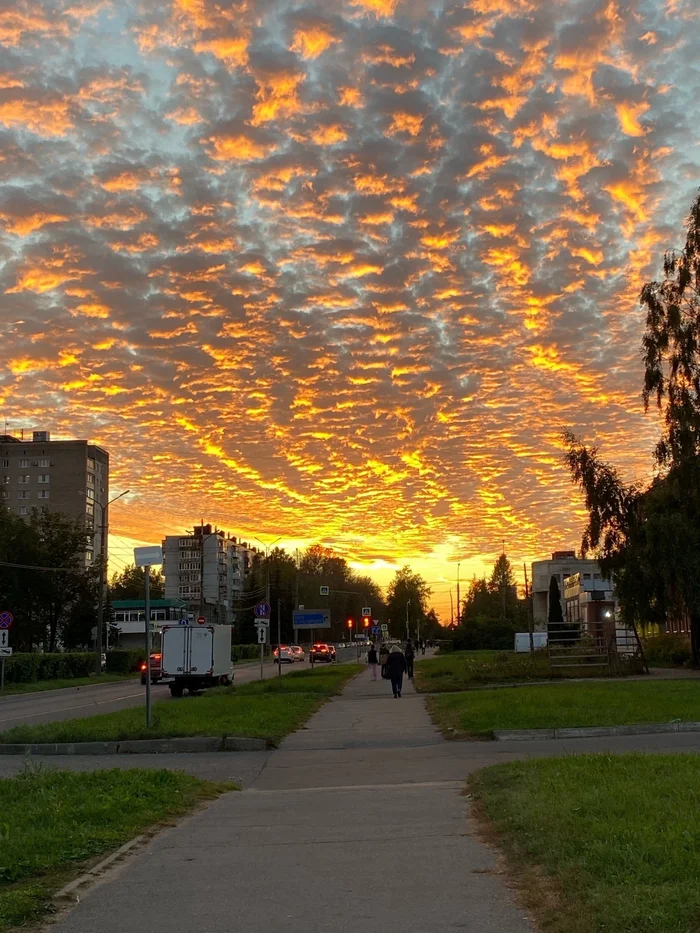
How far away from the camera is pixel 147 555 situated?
16719 mm

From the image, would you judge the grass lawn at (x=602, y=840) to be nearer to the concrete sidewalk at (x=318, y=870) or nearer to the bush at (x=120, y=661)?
the concrete sidewalk at (x=318, y=870)

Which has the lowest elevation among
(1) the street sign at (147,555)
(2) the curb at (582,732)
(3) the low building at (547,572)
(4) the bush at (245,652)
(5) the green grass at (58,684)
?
(4) the bush at (245,652)

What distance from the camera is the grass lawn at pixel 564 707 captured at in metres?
17.5

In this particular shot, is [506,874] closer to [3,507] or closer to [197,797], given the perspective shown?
[197,797]

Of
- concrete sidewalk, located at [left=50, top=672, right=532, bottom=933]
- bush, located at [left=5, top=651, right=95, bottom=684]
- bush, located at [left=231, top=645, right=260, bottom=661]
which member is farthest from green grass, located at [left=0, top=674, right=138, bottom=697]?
bush, located at [left=231, top=645, right=260, bottom=661]

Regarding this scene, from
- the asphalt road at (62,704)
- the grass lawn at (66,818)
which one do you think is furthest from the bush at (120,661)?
the grass lawn at (66,818)

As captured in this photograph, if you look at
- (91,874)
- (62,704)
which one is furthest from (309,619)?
(91,874)

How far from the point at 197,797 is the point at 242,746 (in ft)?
18.9

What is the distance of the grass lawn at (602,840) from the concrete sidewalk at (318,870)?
287 millimetres

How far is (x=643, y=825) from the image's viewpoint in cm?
730

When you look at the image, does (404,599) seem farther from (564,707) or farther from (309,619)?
(564,707)

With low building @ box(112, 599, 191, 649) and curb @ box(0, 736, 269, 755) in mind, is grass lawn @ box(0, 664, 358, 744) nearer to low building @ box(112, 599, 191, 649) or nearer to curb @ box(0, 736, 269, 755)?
curb @ box(0, 736, 269, 755)

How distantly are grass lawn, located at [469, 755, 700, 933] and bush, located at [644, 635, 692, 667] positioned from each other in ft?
117

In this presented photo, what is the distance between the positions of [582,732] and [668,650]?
34.0 metres
